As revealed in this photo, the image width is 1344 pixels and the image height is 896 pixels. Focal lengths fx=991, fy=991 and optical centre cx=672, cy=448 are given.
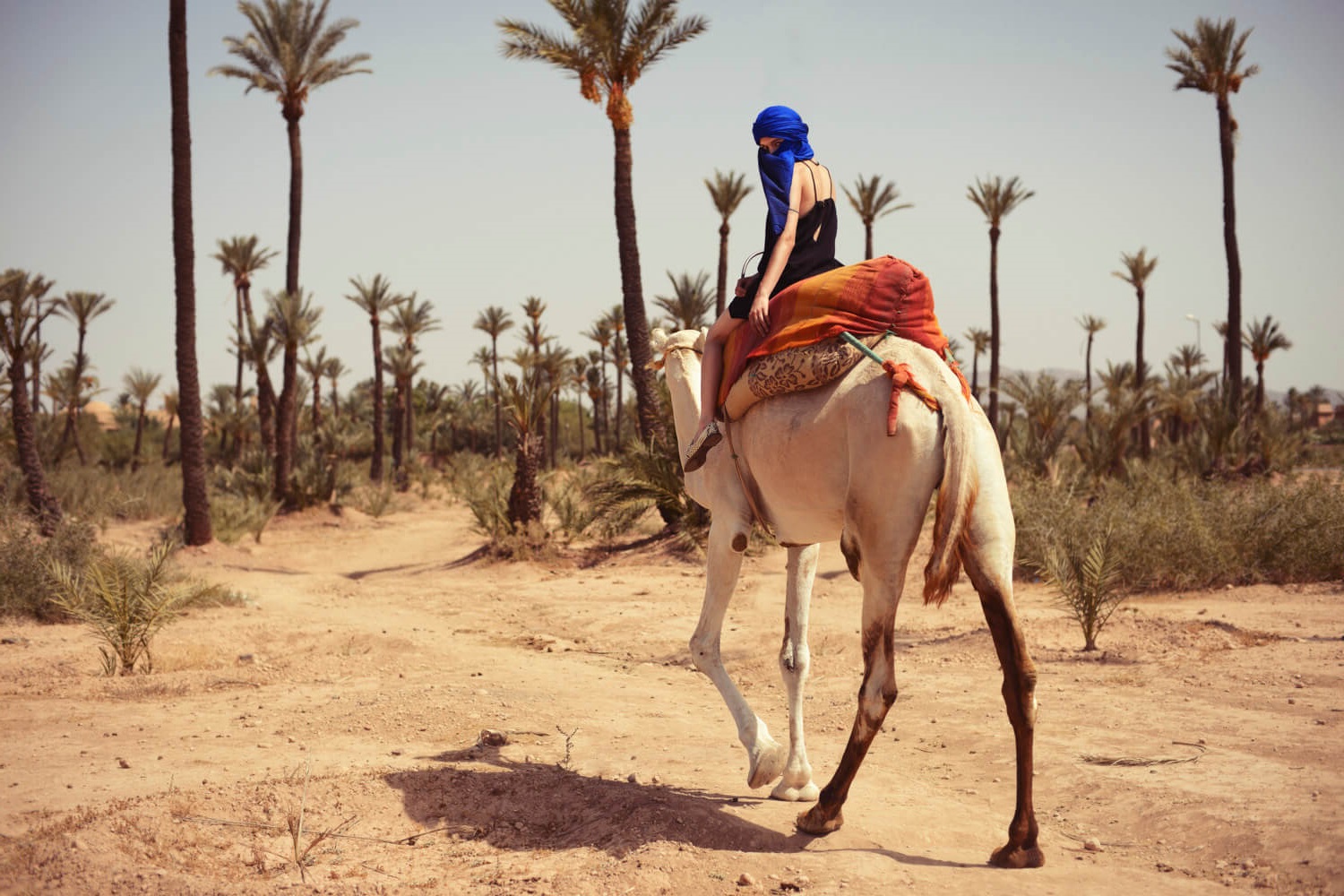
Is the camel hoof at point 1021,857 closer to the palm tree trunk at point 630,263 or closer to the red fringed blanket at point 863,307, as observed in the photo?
the red fringed blanket at point 863,307

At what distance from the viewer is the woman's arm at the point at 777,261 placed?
15.7 ft

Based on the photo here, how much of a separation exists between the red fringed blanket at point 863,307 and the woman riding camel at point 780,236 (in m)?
0.22

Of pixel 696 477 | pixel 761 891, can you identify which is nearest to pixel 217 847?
Answer: pixel 761 891

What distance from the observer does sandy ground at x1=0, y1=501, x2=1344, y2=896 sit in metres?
4.05

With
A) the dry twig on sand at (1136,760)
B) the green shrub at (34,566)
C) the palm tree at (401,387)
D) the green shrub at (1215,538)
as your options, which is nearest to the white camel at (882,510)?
the dry twig on sand at (1136,760)

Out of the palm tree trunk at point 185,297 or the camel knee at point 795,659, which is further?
the palm tree trunk at point 185,297

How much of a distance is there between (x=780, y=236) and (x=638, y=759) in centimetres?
313

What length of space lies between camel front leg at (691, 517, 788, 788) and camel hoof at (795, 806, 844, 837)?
1.05 ft

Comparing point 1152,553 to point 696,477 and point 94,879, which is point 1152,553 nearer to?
point 696,477

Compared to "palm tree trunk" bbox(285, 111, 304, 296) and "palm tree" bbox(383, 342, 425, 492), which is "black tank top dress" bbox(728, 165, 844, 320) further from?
"palm tree" bbox(383, 342, 425, 492)

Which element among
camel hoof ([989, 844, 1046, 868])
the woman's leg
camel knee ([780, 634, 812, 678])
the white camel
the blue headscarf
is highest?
the blue headscarf

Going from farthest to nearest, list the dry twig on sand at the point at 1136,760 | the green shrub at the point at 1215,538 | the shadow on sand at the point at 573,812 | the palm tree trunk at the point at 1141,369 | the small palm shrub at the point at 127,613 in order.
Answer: the palm tree trunk at the point at 1141,369, the green shrub at the point at 1215,538, the small palm shrub at the point at 127,613, the dry twig on sand at the point at 1136,760, the shadow on sand at the point at 573,812

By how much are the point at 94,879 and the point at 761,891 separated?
256 centimetres

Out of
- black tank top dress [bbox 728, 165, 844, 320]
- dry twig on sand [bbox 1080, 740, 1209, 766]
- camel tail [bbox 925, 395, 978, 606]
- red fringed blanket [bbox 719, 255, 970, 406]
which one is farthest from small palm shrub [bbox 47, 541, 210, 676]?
dry twig on sand [bbox 1080, 740, 1209, 766]
